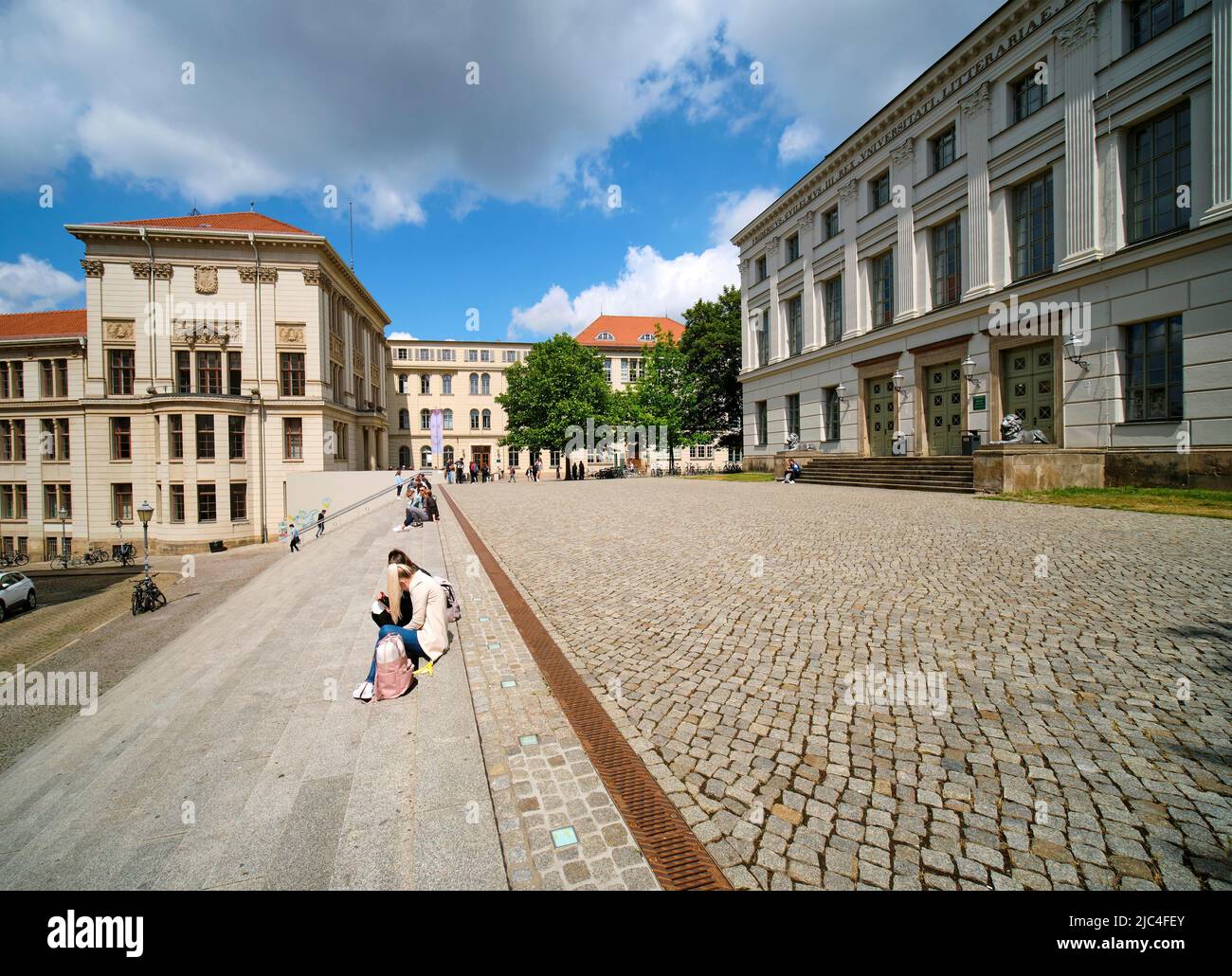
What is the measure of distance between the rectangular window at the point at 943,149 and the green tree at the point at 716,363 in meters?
22.0

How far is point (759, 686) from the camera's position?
4.58 meters

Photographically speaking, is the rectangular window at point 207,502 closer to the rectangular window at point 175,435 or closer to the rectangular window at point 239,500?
the rectangular window at point 239,500

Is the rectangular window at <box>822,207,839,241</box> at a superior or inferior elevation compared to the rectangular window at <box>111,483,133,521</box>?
superior

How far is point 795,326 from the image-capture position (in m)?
34.0

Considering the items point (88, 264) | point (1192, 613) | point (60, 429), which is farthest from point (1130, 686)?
point (60, 429)

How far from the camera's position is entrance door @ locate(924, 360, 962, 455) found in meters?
23.1

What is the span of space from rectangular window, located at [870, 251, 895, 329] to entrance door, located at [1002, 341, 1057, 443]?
22.1 ft

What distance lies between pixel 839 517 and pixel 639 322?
71506 mm

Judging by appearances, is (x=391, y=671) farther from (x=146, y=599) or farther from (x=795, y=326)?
(x=795, y=326)

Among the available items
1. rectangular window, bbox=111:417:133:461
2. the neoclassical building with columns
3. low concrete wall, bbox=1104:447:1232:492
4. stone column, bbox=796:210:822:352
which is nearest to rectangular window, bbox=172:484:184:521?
rectangular window, bbox=111:417:133:461

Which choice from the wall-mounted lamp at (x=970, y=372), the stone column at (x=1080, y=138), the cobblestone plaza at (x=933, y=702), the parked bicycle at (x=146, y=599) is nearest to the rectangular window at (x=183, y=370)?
the parked bicycle at (x=146, y=599)

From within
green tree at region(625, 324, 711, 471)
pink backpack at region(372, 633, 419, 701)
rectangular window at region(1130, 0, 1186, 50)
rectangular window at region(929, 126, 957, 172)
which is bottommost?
pink backpack at region(372, 633, 419, 701)

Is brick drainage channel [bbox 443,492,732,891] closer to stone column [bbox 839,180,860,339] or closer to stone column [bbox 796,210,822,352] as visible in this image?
stone column [bbox 839,180,860,339]

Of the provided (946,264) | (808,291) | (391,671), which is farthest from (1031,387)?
(391,671)
